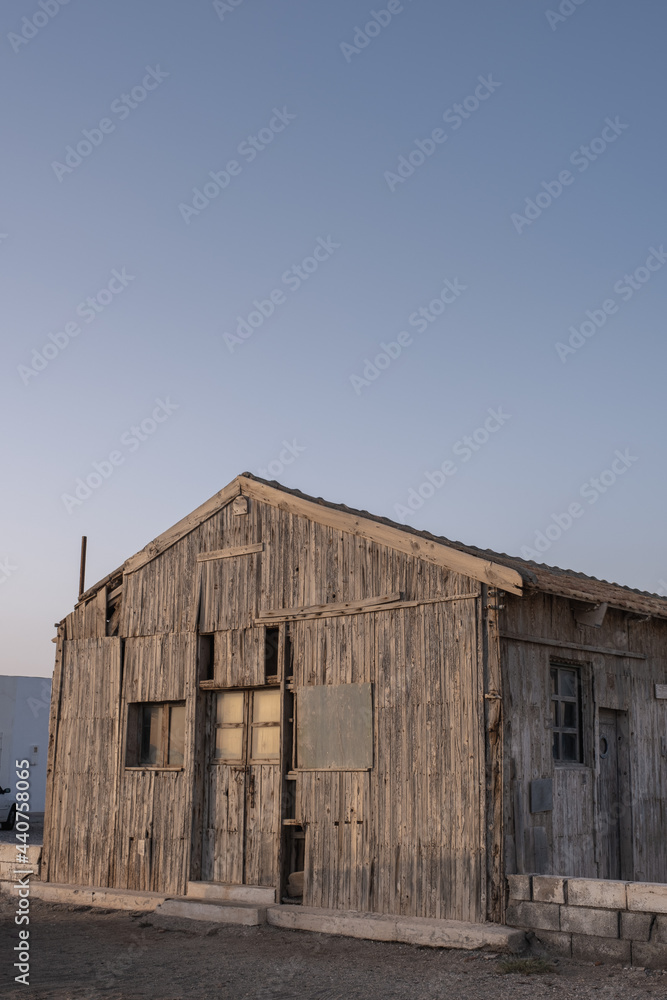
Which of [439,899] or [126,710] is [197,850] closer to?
[126,710]

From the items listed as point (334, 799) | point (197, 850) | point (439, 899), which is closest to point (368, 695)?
point (334, 799)

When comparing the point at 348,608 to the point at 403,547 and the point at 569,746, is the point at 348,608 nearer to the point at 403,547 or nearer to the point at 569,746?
the point at 403,547

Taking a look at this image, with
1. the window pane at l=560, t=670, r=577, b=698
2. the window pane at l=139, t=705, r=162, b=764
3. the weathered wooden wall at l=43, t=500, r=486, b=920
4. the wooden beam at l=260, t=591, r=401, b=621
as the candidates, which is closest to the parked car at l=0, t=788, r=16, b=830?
the weathered wooden wall at l=43, t=500, r=486, b=920

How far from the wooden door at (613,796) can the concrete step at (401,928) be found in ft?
8.55

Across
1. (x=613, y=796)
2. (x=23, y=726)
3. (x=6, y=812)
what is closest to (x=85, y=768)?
(x=613, y=796)

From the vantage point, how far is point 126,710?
13641 mm

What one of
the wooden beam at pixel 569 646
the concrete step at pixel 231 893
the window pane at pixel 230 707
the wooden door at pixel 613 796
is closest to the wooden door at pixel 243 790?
the window pane at pixel 230 707

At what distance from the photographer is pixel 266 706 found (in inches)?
492

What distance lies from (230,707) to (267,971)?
4127 mm

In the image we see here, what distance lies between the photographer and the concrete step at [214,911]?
36.6 feet

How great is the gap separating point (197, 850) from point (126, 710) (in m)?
2.22

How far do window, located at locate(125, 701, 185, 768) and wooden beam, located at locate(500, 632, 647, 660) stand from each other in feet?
16.1

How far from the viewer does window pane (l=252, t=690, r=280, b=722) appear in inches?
487

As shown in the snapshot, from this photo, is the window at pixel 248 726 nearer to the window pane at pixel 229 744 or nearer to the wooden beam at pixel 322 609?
the window pane at pixel 229 744
